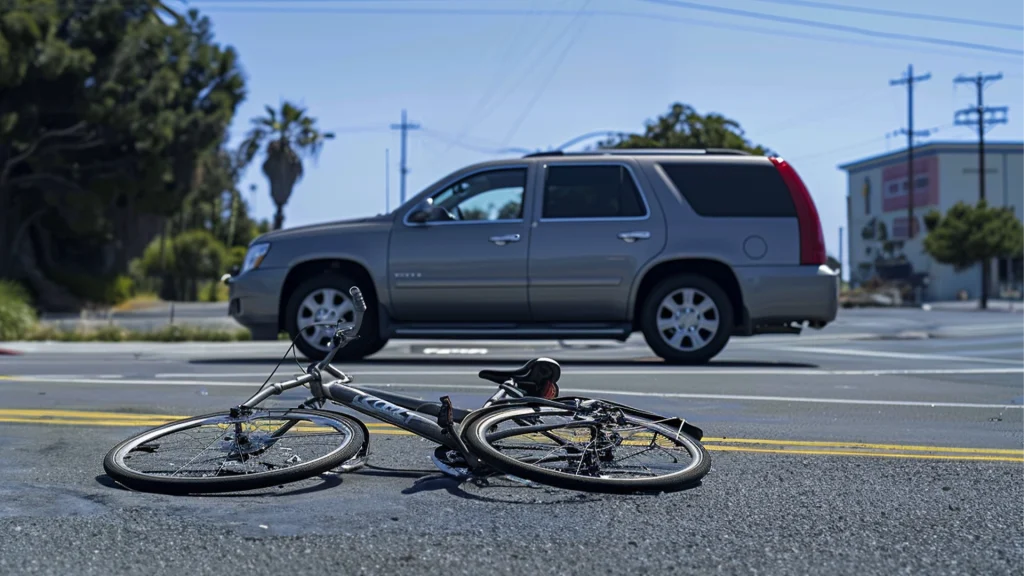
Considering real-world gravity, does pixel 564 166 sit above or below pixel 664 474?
above

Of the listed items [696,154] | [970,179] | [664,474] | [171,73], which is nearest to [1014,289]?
[970,179]

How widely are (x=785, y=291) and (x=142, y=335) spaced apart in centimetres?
1148

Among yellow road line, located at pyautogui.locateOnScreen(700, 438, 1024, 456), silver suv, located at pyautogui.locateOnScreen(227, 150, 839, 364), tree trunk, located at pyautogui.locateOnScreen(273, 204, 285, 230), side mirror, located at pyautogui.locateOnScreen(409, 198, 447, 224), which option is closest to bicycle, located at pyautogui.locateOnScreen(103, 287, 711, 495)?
yellow road line, located at pyautogui.locateOnScreen(700, 438, 1024, 456)

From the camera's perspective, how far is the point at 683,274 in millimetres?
10070

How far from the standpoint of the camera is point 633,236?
32.6ft

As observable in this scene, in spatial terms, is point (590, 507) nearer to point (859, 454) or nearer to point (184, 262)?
point (859, 454)

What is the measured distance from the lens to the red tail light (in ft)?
32.8

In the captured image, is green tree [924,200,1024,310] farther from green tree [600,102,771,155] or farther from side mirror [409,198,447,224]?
side mirror [409,198,447,224]

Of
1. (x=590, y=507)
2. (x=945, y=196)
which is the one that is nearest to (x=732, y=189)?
(x=590, y=507)

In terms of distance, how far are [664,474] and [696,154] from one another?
6.60 meters

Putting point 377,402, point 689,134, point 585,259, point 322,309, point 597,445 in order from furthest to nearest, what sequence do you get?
point 689,134
point 322,309
point 585,259
point 377,402
point 597,445

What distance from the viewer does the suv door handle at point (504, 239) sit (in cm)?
1001

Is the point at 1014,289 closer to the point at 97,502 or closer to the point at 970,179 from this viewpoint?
the point at 970,179

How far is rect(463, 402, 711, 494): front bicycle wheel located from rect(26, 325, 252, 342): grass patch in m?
13.8
